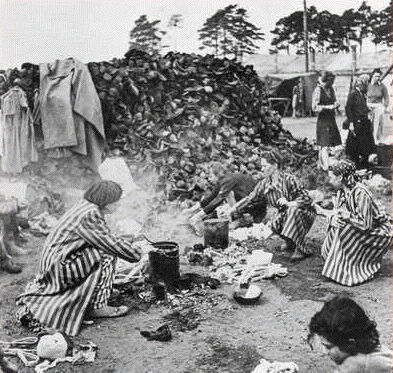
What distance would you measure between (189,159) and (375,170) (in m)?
3.09

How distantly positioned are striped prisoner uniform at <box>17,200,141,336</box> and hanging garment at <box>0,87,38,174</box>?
14.5 ft

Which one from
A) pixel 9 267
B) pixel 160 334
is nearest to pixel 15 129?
pixel 9 267

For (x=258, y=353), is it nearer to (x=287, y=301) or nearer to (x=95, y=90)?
(x=287, y=301)

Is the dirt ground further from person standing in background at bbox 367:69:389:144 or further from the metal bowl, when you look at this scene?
person standing in background at bbox 367:69:389:144

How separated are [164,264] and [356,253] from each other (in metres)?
1.73

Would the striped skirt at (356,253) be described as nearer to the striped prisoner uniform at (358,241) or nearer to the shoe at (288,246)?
→ the striped prisoner uniform at (358,241)

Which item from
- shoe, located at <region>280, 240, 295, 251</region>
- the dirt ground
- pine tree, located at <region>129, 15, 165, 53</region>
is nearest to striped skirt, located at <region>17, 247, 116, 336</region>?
the dirt ground

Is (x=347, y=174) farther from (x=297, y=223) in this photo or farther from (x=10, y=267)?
(x=10, y=267)

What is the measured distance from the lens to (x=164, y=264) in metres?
5.07

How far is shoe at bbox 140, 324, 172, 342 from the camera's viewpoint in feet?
13.5

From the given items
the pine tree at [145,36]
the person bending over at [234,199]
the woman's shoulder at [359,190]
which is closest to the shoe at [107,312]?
the woman's shoulder at [359,190]

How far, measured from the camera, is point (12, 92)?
27.5 feet

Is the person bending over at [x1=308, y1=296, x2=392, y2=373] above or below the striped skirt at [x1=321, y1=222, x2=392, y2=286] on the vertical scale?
above

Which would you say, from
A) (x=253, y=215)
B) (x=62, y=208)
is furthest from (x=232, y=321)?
(x=62, y=208)
